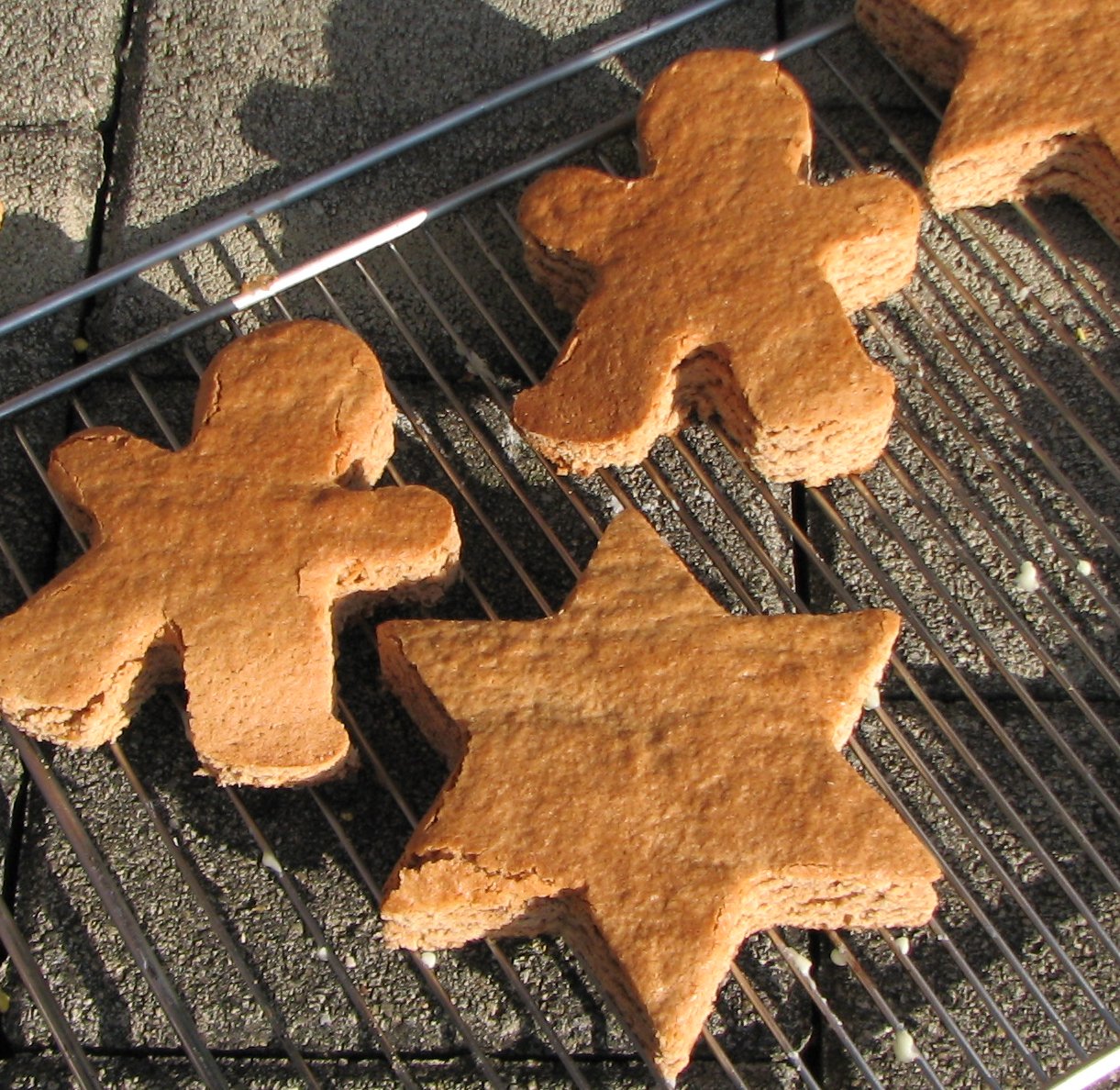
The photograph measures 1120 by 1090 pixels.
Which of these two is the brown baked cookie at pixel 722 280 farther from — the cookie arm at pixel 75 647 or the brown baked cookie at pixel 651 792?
the cookie arm at pixel 75 647

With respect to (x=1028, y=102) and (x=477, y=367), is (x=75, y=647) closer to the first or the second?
(x=477, y=367)

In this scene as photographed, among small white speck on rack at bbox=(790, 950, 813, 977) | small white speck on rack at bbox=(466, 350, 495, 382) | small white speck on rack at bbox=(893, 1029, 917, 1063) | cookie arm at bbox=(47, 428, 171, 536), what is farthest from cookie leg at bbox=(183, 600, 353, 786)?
small white speck on rack at bbox=(893, 1029, 917, 1063)

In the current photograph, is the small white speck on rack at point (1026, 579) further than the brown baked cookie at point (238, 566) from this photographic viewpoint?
Yes

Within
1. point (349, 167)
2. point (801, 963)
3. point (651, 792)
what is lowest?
point (801, 963)

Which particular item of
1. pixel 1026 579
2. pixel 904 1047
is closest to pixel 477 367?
pixel 1026 579

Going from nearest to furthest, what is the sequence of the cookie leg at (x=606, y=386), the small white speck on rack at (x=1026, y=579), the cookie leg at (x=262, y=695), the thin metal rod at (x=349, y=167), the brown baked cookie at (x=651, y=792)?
the brown baked cookie at (x=651, y=792) → the cookie leg at (x=262, y=695) → the cookie leg at (x=606, y=386) → the small white speck on rack at (x=1026, y=579) → the thin metal rod at (x=349, y=167)

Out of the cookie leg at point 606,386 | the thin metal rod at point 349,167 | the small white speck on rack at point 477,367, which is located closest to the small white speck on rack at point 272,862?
the cookie leg at point 606,386
